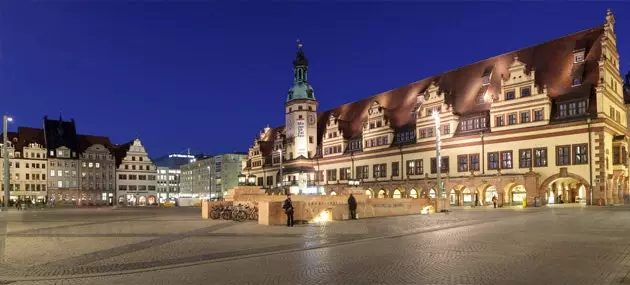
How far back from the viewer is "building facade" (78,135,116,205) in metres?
117

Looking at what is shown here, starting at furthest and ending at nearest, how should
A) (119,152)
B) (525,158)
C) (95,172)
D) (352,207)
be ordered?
1. (119,152)
2. (95,172)
3. (525,158)
4. (352,207)

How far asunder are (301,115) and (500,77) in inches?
1451

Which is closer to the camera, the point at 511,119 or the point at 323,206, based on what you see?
the point at 323,206

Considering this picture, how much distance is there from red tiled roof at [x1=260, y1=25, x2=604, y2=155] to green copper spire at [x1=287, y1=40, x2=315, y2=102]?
36.7 ft

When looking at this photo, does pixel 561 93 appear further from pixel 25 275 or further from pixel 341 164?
pixel 25 275

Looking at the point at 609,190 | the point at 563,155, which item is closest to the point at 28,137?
the point at 563,155

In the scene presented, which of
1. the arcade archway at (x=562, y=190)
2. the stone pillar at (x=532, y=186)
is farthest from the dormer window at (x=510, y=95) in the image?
the arcade archway at (x=562, y=190)

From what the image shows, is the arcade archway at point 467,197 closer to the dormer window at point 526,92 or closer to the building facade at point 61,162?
the dormer window at point 526,92

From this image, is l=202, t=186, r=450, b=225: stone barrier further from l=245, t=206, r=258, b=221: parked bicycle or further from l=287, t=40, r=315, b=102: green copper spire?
l=287, t=40, r=315, b=102: green copper spire

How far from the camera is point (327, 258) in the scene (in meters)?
14.2

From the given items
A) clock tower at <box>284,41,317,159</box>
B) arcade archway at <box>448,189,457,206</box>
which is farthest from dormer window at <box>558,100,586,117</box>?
clock tower at <box>284,41,317,159</box>

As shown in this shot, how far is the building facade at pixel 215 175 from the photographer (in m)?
160

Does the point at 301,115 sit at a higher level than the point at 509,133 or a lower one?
higher

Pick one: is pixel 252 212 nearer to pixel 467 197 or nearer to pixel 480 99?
pixel 467 197
